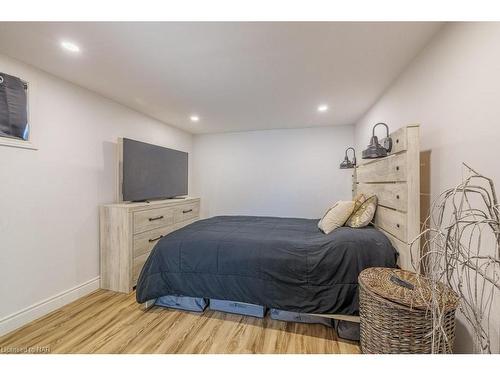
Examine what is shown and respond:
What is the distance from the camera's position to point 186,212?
11.5 feet

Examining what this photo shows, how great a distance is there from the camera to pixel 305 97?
8.62 ft

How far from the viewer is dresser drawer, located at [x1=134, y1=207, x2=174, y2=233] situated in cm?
257

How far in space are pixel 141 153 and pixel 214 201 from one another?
1.94 meters

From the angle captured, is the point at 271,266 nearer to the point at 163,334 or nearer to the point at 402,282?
the point at 402,282

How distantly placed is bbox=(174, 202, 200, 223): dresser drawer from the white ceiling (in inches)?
57.8

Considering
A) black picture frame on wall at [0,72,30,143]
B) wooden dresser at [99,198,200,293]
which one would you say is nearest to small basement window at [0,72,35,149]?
black picture frame on wall at [0,72,30,143]

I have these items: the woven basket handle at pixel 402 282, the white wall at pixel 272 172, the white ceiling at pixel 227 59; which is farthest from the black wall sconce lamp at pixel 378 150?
the white wall at pixel 272 172

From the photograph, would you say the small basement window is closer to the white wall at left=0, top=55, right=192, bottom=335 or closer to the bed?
the white wall at left=0, top=55, right=192, bottom=335

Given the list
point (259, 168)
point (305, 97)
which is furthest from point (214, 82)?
point (259, 168)

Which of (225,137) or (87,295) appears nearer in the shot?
(87,295)

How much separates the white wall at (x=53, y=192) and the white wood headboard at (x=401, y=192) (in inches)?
118

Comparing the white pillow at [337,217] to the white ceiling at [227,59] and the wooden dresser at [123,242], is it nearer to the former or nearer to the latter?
the white ceiling at [227,59]

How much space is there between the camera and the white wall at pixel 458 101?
109 centimetres

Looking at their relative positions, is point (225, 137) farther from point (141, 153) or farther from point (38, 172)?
point (38, 172)
